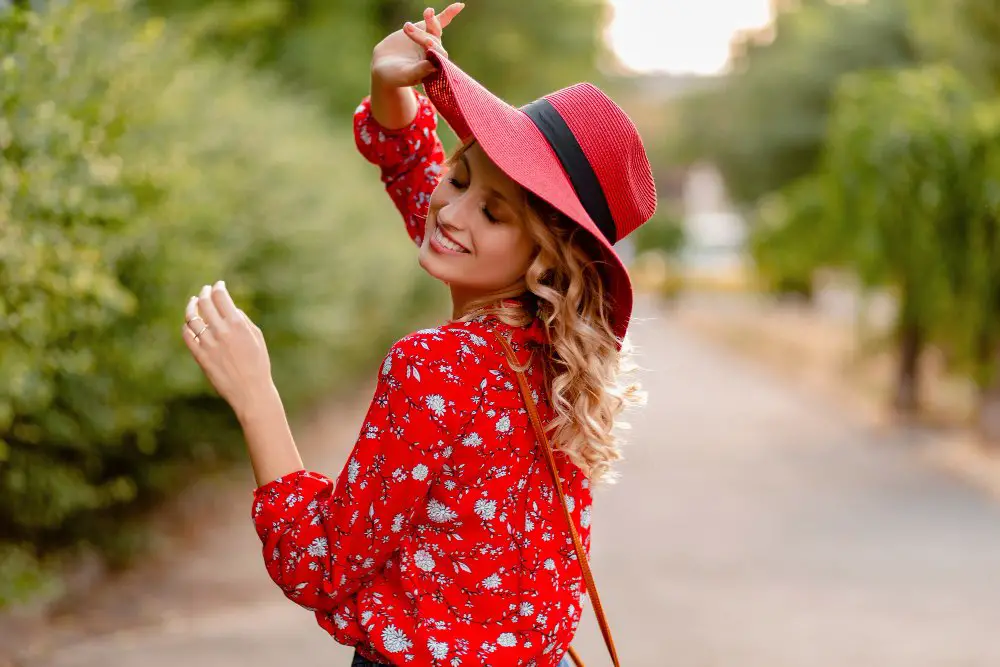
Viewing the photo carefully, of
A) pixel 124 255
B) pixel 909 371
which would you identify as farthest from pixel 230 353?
pixel 909 371

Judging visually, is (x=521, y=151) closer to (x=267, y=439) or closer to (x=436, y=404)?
(x=436, y=404)

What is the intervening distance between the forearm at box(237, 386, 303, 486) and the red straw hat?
0.53m

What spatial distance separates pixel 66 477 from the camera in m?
5.11

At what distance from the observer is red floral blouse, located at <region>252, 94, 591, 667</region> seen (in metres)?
1.71

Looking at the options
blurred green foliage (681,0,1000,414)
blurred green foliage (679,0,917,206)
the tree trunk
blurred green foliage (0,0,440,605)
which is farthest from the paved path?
blurred green foliage (679,0,917,206)

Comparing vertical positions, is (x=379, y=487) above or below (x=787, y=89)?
below

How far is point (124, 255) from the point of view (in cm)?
500

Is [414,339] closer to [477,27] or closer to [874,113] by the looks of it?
[874,113]

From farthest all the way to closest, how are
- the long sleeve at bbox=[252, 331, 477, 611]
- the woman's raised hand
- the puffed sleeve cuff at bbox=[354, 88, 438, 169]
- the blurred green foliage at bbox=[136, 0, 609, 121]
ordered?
the blurred green foliage at bbox=[136, 0, 609, 121] → the puffed sleeve cuff at bbox=[354, 88, 438, 169] → the woman's raised hand → the long sleeve at bbox=[252, 331, 477, 611]

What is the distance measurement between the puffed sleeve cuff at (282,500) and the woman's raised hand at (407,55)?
0.71m

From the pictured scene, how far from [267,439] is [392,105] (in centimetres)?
69

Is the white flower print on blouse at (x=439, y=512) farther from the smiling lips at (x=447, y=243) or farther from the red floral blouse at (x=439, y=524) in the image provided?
the smiling lips at (x=447, y=243)

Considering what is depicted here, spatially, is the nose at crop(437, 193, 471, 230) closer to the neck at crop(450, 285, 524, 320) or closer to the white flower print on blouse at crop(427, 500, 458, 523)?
the neck at crop(450, 285, 524, 320)

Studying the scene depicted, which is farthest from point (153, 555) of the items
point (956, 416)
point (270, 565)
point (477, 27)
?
point (477, 27)
